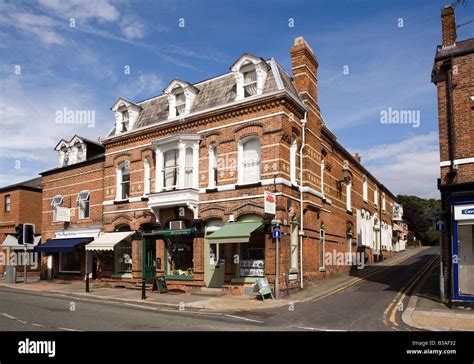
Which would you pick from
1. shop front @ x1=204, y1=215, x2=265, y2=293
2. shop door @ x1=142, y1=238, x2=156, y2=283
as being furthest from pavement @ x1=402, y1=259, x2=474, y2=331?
shop door @ x1=142, y1=238, x2=156, y2=283

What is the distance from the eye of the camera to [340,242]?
28250mm

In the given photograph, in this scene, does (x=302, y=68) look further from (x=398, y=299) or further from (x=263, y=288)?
(x=398, y=299)

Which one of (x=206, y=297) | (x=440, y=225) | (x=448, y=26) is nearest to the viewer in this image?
(x=440, y=225)

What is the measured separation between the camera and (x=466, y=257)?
51.9 feet

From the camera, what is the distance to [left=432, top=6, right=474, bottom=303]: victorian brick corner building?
15.1 metres

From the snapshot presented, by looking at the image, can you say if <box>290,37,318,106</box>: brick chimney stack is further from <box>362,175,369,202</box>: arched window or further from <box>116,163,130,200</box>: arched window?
<box>362,175,369,202</box>: arched window

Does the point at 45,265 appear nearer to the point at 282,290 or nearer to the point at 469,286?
the point at 282,290

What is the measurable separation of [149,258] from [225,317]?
1118 cm

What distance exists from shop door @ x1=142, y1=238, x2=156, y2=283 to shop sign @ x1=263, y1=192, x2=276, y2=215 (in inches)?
331

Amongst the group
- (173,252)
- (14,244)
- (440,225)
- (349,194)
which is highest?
(349,194)

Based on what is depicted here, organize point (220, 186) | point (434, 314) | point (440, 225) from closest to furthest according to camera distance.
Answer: point (434, 314)
point (440, 225)
point (220, 186)

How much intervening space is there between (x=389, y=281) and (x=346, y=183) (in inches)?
405

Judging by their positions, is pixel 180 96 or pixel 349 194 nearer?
pixel 180 96

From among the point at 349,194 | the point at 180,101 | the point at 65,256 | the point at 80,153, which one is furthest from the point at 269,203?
the point at 65,256
